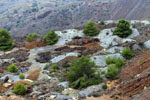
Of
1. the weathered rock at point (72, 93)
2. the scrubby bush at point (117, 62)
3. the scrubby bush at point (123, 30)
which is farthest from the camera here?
the scrubby bush at point (123, 30)

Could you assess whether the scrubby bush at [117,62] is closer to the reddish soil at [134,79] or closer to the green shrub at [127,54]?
the reddish soil at [134,79]

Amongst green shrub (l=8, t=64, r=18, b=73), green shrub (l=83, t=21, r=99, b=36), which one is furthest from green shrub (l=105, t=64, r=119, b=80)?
green shrub (l=83, t=21, r=99, b=36)

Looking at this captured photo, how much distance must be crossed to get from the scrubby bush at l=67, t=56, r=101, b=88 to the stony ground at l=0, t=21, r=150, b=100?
88 centimetres

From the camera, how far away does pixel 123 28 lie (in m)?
34.7

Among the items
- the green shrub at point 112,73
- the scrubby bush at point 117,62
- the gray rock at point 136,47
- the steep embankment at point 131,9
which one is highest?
the green shrub at point 112,73

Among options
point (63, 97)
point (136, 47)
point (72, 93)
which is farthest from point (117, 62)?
point (63, 97)

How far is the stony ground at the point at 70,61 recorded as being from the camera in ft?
52.6

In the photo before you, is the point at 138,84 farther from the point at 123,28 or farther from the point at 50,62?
the point at 123,28

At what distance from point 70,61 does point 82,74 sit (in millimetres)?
8652

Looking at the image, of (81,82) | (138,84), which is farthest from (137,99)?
(81,82)

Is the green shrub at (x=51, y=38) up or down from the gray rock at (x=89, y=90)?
down

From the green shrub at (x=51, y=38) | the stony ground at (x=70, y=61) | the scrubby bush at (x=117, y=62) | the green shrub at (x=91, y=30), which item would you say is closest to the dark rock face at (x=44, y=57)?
the stony ground at (x=70, y=61)

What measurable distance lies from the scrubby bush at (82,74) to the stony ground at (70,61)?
2.88ft

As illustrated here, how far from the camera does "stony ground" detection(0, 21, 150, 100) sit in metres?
16.0
